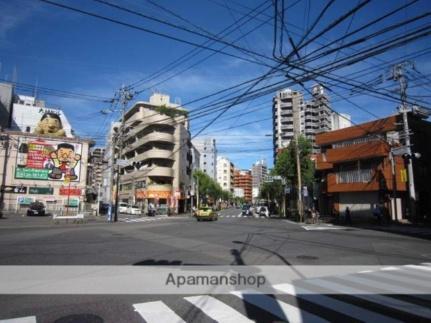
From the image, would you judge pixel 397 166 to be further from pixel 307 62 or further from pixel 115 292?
pixel 115 292

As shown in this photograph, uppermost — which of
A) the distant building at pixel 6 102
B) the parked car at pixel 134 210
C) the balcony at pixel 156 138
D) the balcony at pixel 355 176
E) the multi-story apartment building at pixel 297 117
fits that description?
the multi-story apartment building at pixel 297 117

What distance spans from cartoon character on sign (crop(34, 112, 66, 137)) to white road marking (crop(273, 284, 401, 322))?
62388 mm

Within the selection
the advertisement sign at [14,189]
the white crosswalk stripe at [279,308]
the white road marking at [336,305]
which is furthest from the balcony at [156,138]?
the white crosswalk stripe at [279,308]

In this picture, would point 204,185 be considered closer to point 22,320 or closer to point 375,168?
point 375,168

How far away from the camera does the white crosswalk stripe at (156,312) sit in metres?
5.34

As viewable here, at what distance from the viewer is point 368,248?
14.0 metres

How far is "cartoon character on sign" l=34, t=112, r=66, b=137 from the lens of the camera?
63.0 meters

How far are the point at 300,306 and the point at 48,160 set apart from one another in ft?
188

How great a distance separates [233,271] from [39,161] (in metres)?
54.2

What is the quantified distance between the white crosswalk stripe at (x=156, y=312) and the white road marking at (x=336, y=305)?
8.10 feet

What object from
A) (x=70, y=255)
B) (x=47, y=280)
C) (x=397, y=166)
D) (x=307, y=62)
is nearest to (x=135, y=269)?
(x=47, y=280)

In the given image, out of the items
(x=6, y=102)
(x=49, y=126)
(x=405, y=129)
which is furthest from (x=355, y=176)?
(x=6, y=102)

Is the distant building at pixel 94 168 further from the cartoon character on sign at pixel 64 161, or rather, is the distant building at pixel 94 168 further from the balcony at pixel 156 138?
the balcony at pixel 156 138

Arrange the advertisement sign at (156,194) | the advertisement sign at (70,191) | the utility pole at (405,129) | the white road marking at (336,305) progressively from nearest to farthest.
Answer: the white road marking at (336,305)
the utility pole at (405,129)
the advertisement sign at (70,191)
the advertisement sign at (156,194)
